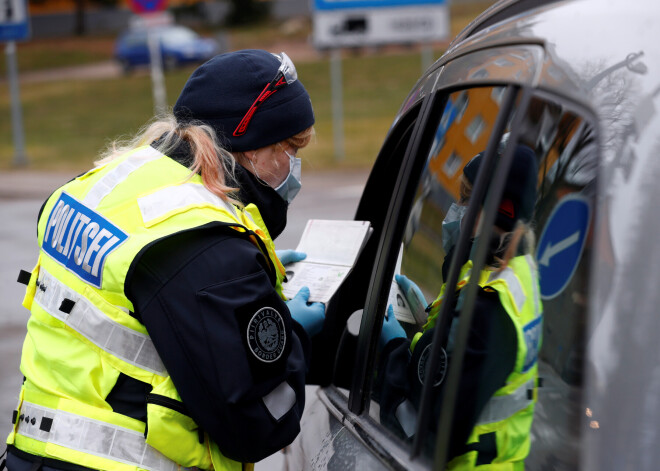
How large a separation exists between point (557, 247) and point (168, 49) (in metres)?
31.8

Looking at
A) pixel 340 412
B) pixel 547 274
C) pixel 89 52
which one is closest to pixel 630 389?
pixel 547 274

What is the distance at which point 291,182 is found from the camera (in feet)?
7.39

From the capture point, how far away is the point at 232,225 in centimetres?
175

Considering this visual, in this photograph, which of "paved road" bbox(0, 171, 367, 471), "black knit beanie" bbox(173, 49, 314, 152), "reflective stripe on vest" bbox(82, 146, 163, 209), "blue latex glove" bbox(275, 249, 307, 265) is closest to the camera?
"reflective stripe on vest" bbox(82, 146, 163, 209)

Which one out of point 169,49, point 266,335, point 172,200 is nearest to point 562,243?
point 266,335

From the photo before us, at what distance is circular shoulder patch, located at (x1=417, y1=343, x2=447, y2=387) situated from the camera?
59.6 inches

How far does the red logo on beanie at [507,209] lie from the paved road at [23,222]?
107 centimetres

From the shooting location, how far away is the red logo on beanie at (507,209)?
4.55ft

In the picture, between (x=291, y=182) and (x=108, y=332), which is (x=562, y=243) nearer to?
(x=108, y=332)

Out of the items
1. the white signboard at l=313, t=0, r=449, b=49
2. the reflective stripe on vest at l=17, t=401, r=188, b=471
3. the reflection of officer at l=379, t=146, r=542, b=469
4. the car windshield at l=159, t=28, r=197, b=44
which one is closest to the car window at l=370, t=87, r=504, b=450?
the reflection of officer at l=379, t=146, r=542, b=469

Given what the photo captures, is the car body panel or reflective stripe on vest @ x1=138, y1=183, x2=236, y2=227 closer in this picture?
reflective stripe on vest @ x1=138, y1=183, x2=236, y2=227

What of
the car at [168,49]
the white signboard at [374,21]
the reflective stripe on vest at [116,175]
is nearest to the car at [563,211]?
the reflective stripe on vest at [116,175]

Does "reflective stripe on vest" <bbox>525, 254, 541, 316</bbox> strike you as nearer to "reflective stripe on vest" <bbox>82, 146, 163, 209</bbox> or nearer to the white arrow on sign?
the white arrow on sign

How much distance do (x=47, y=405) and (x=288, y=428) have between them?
509 mm
